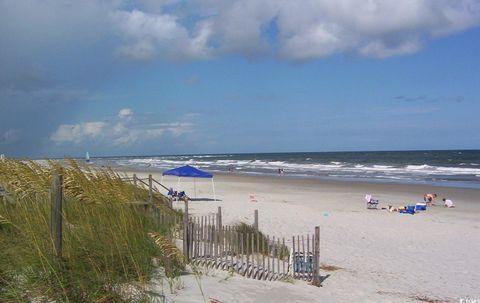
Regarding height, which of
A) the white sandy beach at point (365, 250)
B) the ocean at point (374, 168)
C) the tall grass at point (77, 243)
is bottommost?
the white sandy beach at point (365, 250)

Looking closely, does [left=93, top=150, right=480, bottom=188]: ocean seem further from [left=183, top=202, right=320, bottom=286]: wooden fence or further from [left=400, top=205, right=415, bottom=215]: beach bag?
[left=400, top=205, right=415, bottom=215]: beach bag

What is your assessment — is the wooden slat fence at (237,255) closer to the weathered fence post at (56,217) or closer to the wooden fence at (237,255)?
the wooden fence at (237,255)

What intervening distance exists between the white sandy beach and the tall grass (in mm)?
546

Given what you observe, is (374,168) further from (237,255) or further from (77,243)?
(77,243)

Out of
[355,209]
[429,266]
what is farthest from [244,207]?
[429,266]

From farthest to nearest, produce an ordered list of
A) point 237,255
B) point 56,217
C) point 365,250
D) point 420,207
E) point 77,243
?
point 420,207, point 365,250, point 237,255, point 77,243, point 56,217

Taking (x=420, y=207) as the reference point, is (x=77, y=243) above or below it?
above

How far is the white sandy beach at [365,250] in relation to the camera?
6623 millimetres

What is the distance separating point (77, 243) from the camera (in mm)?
4836

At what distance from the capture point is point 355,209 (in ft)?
66.2

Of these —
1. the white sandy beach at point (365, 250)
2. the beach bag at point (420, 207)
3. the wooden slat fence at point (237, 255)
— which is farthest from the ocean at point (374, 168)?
the beach bag at point (420, 207)

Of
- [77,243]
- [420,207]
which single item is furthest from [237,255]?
[420,207]

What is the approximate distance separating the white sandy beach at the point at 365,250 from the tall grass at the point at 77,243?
0.55m

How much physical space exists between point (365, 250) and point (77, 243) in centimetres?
863
